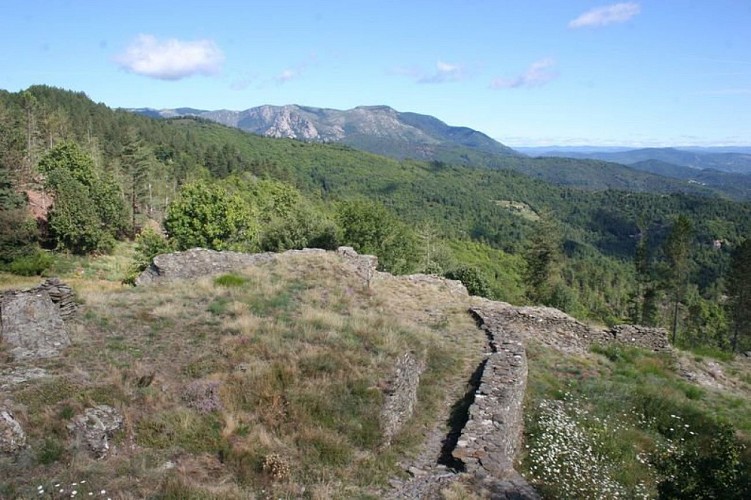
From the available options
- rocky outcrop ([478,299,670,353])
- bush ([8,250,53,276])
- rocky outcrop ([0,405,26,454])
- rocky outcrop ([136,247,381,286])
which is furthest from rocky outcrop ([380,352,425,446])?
bush ([8,250,53,276])

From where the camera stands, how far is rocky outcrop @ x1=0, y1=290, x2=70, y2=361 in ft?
37.0

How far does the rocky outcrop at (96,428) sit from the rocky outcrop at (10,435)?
2.35 ft

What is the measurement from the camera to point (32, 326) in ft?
39.4

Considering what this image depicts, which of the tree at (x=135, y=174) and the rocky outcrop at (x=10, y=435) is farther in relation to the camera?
the tree at (x=135, y=174)

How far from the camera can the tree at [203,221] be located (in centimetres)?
4031

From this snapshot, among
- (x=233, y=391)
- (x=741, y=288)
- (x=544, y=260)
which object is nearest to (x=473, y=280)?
(x=544, y=260)

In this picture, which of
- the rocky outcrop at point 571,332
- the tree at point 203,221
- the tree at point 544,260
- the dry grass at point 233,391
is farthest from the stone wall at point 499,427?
the tree at point 544,260

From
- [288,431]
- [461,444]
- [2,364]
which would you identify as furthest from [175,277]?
[461,444]

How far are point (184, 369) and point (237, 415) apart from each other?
247 centimetres

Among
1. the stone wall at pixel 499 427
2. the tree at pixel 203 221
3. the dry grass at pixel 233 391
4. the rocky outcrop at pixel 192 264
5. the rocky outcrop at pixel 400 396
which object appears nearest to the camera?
the dry grass at pixel 233 391

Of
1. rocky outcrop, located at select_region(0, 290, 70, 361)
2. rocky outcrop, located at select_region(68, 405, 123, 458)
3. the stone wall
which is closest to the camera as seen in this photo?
rocky outcrop, located at select_region(68, 405, 123, 458)

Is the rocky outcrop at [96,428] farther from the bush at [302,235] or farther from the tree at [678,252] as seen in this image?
the tree at [678,252]

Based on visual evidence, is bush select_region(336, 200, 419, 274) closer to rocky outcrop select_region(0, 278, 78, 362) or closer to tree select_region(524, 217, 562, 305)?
tree select_region(524, 217, 562, 305)

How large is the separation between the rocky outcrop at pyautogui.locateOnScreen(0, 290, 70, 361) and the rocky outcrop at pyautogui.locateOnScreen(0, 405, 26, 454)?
3.39m
